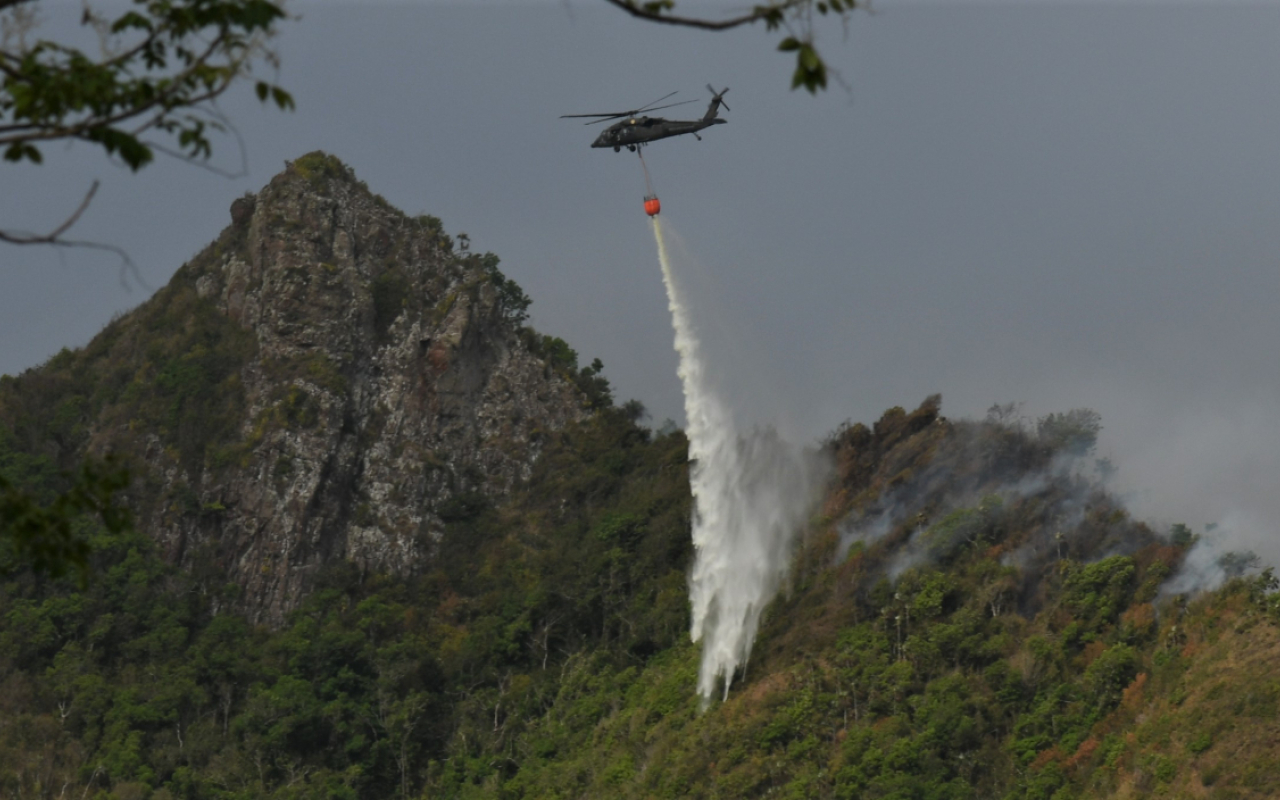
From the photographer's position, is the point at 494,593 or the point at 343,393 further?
the point at 343,393

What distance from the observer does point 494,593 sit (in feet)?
280

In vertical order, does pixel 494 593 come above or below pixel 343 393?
below

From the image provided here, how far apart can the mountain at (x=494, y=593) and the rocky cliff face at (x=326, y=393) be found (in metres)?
0.17

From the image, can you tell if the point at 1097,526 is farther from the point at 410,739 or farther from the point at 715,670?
the point at 410,739

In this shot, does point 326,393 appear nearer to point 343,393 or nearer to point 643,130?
point 343,393

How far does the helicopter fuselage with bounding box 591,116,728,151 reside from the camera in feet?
210

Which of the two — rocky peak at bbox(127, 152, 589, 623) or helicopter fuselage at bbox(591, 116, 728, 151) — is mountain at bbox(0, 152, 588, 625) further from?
helicopter fuselage at bbox(591, 116, 728, 151)

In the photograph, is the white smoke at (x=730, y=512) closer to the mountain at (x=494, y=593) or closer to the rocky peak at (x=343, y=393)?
the mountain at (x=494, y=593)

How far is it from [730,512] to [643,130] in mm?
21544

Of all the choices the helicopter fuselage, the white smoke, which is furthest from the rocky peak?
the helicopter fuselage

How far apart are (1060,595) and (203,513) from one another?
40.1 metres

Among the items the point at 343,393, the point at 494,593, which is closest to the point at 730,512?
the point at 494,593

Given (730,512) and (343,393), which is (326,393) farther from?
(730,512)

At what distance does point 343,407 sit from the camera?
295ft
